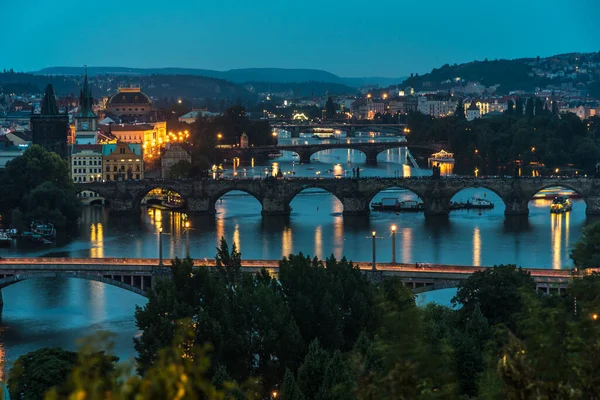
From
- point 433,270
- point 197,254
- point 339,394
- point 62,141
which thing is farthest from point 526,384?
point 62,141

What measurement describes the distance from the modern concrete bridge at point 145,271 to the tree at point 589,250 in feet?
1.02

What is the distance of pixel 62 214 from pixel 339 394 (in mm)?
21497

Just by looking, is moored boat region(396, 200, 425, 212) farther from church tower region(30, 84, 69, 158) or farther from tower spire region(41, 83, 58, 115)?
tower spire region(41, 83, 58, 115)

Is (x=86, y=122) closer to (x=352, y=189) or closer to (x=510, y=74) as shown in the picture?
(x=352, y=189)

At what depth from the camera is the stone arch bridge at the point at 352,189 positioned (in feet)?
112

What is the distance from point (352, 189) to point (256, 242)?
7.27m

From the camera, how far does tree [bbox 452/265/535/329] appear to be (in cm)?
1639

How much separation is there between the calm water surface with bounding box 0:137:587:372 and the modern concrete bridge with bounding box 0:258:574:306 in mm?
503

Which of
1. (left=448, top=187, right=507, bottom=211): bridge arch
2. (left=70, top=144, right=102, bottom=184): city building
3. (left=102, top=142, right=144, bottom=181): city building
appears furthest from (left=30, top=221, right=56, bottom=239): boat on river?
(left=448, top=187, right=507, bottom=211): bridge arch

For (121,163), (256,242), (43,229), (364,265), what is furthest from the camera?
(121,163)

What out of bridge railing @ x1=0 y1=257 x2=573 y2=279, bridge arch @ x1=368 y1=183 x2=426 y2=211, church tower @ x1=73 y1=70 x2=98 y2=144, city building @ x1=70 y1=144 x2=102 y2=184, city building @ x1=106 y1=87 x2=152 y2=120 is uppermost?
city building @ x1=106 y1=87 x2=152 y2=120

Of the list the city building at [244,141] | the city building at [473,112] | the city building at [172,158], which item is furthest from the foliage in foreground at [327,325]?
the city building at [473,112]

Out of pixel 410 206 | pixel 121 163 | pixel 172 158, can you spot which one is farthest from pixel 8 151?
pixel 410 206

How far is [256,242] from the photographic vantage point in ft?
92.1
